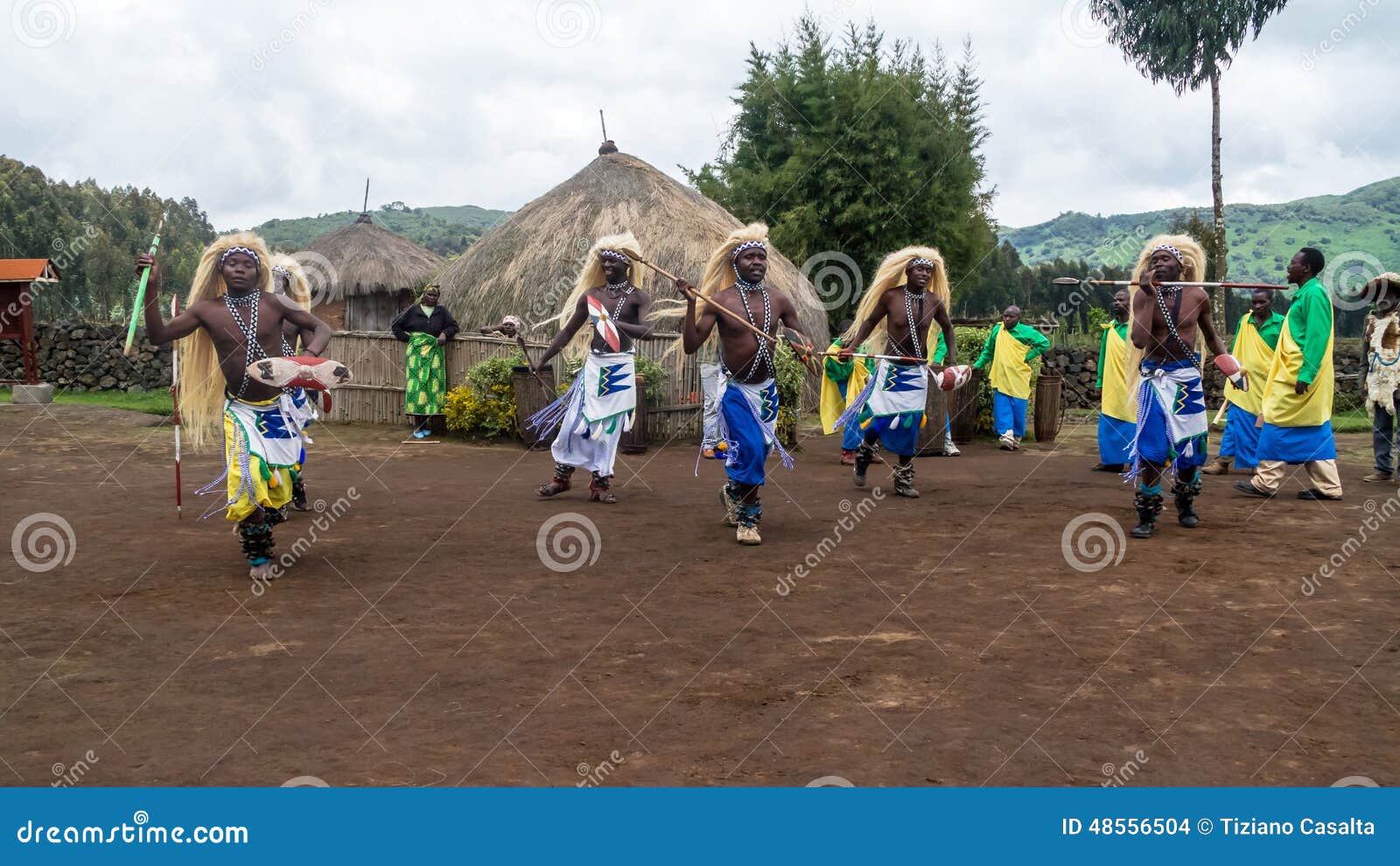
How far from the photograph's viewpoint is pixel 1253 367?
392 inches

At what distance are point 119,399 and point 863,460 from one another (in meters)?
12.5

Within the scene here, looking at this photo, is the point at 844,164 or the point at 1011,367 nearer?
the point at 1011,367

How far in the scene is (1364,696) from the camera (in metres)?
4.32

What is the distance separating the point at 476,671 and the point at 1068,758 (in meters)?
2.19

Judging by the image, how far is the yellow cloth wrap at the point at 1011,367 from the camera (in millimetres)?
12453

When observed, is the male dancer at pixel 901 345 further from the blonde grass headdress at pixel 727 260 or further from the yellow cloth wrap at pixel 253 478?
the yellow cloth wrap at pixel 253 478

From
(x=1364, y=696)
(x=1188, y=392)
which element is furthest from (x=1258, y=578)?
(x=1364, y=696)

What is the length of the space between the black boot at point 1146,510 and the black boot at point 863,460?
2.46m

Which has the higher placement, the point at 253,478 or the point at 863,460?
the point at 253,478
